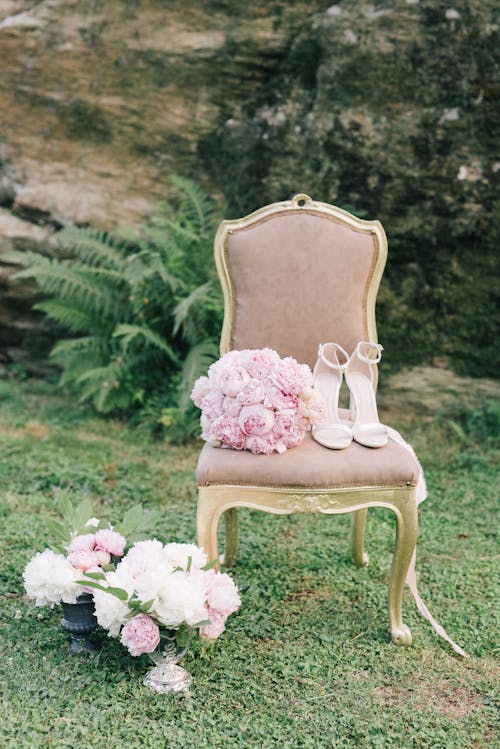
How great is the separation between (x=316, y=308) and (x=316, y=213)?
419mm

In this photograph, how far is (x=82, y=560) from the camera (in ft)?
8.62

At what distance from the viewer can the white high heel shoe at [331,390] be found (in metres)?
2.83

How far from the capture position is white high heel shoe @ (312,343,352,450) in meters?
2.83

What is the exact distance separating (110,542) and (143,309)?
8.82 ft

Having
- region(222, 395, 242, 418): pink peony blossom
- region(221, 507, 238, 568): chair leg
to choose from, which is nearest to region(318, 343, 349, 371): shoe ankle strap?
region(222, 395, 242, 418): pink peony blossom

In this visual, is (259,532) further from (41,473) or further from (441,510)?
(41,473)

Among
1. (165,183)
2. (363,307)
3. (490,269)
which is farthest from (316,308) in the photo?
(165,183)

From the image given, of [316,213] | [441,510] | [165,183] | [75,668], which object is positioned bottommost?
[441,510]

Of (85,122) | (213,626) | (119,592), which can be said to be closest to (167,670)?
(213,626)

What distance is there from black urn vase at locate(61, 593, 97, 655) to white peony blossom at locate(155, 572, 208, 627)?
310 mm

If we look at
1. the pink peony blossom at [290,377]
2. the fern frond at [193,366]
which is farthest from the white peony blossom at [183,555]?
the fern frond at [193,366]

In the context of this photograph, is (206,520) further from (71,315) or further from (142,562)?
(71,315)

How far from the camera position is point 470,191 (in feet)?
16.8

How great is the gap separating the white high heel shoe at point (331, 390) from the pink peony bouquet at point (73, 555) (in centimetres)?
77
